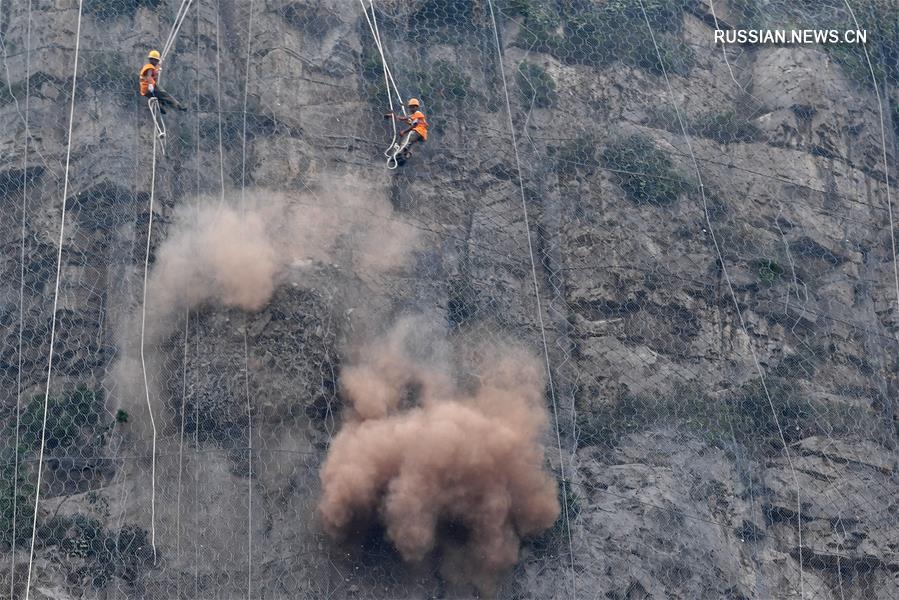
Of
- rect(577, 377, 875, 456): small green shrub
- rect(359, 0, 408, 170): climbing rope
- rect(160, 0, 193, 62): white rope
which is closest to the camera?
rect(577, 377, 875, 456): small green shrub

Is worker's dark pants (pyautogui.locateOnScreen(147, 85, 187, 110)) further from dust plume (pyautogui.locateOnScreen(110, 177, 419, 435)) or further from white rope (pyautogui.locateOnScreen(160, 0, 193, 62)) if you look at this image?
dust plume (pyautogui.locateOnScreen(110, 177, 419, 435))

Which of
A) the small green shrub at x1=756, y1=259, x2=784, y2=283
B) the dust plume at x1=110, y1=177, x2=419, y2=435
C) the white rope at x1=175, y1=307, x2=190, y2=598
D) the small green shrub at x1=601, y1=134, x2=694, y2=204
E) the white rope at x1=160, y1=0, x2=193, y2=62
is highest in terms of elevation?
the white rope at x1=160, y1=0, x2=193, y2=62

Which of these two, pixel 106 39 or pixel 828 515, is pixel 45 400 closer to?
pixel 106 39

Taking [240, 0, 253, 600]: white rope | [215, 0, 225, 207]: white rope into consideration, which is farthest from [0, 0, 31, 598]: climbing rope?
[240, 0, 253, 600]: white rope

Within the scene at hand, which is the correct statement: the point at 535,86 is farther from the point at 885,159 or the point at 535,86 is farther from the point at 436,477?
the point at 436,477

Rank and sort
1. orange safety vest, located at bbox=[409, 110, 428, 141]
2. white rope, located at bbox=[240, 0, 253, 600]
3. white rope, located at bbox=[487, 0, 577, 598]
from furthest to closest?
orange safety vest, located at bbox=[409, 110, 428, 141], white rope, located at bbox=[487, 0, 577, 598], white rope, located at bbox=[240, 0, 253, 600]

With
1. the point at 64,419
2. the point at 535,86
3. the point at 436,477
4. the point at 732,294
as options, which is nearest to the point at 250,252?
the point at 64,419
